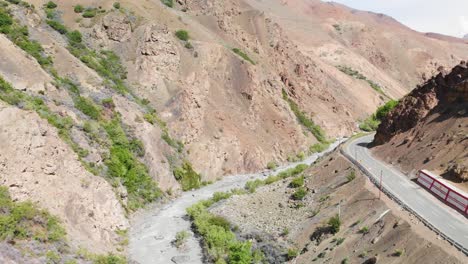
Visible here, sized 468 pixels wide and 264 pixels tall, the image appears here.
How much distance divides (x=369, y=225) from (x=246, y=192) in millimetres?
19221

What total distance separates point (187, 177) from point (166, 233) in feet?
41.8

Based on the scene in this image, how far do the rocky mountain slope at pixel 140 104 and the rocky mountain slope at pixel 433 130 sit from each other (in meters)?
17.3

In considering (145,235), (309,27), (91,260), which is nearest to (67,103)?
(145,235)

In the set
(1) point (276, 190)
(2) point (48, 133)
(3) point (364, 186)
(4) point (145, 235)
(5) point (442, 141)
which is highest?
(5) point (442, 141)

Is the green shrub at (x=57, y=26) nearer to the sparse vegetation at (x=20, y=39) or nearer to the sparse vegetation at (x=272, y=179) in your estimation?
the sparse vegetation at (x=20, y=39)

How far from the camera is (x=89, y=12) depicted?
6362 cm

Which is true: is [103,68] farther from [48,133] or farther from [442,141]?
[442,141]

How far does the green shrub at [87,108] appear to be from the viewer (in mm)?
44778

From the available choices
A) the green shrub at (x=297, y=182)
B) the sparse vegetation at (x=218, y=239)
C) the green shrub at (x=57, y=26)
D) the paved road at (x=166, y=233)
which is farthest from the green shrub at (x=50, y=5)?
the green shrub at (x=297, y=182)

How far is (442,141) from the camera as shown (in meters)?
38.9

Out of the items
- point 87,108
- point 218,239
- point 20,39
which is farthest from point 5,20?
point 218,239

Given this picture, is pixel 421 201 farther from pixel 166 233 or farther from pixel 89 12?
pixel 89 12

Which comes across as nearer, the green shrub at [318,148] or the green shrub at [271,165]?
the green shrub at [271,165]

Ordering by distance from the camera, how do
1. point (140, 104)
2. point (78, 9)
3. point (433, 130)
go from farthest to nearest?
point (78, 9) → point (140, 104) → point (433, 130)
